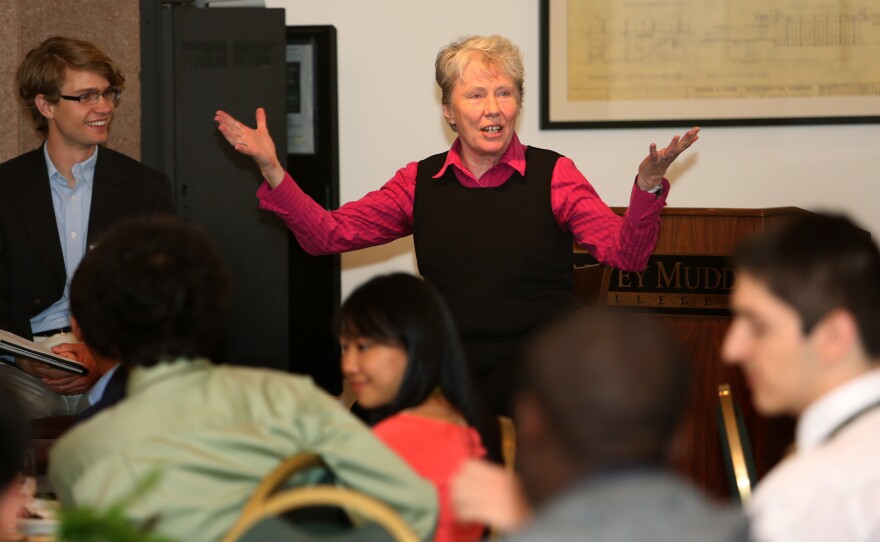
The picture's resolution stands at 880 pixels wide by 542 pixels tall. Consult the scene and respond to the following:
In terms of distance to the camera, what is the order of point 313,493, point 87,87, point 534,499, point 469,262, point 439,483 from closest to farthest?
point 534,499
point 313,493
point 439,483
point 469,262
point 87,87

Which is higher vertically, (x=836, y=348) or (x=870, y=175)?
(x=870, y=175)

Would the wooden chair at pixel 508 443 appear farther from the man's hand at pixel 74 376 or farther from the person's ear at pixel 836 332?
the man's hand at pixel 74 376

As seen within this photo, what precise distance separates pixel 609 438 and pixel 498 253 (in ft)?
6.45

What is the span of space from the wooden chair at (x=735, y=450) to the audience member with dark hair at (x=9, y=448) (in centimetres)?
126

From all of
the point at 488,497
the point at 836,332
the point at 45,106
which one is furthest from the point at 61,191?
the point at 836,332

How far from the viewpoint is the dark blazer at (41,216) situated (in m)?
3.71

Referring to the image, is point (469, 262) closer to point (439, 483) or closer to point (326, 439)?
point (439, 483)

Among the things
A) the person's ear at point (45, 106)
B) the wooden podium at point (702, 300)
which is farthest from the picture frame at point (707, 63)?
the person's ear at point (45, 106)

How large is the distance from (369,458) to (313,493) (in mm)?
181

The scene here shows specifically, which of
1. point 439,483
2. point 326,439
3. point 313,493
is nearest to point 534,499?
point 313,493

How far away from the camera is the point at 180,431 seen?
5.69ft

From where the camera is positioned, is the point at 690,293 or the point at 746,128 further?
the point at 746,128

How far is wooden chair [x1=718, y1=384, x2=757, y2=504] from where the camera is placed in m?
2.18

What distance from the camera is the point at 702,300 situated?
387cm
